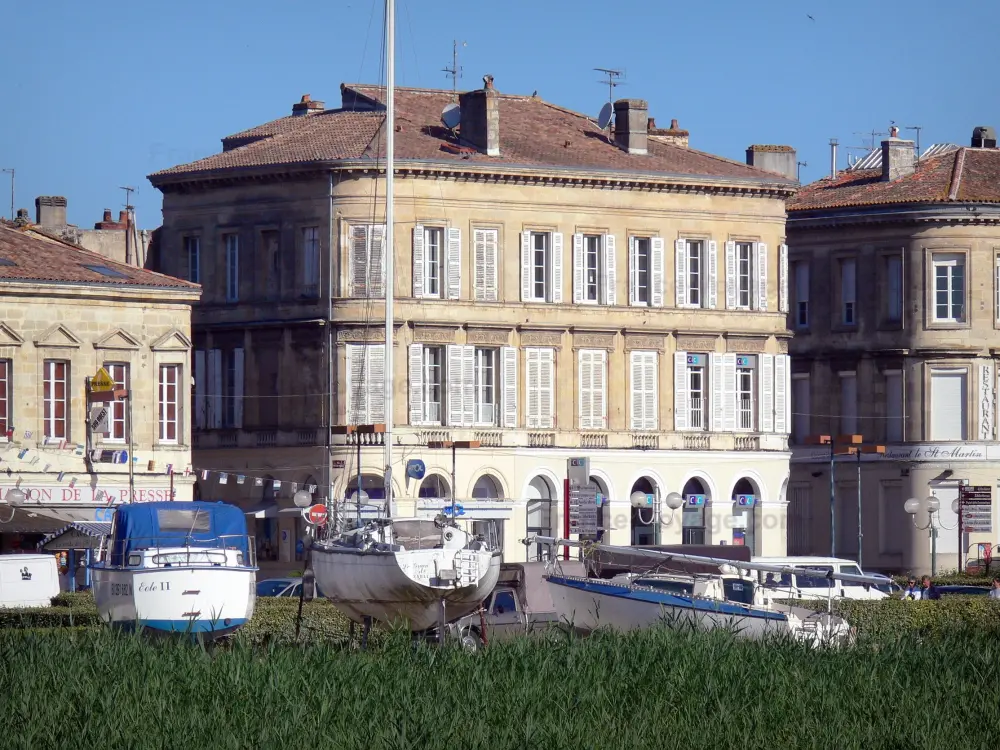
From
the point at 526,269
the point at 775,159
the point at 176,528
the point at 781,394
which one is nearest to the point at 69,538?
the point at 526,269

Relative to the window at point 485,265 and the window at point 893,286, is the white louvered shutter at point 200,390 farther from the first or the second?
the window at point 893,286

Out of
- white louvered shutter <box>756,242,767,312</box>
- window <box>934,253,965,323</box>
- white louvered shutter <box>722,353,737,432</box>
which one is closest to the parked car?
white louvered shutter <box>722,353,737,432</box>

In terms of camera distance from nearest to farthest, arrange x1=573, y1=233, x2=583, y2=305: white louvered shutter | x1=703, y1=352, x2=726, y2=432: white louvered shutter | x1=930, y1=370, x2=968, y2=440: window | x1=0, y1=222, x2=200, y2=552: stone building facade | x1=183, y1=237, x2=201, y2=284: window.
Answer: x1=0, y1=222, x2=200, y2=552: stone building facade
x1=573, y1=233, x2=583, y2=305: white louvered shutter
x1=183, y1=237, x2=201, y2=284: window
x1=703, y1=352, x2=726, y2=432: white louvered shutter
x1=930, y1=370, x2=968, y2=440: window

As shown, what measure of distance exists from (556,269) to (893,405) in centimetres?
1364

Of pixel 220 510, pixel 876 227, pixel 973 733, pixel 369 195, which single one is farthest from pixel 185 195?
pixel 973 733

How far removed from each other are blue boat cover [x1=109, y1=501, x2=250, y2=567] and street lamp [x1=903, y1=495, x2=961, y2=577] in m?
29.5

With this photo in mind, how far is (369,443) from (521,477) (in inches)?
191

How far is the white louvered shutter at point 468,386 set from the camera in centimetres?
6556

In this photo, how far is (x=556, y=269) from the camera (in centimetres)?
6712

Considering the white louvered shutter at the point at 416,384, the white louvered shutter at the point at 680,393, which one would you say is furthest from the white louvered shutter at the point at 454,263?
the white louvered shutter at the point at 680,393

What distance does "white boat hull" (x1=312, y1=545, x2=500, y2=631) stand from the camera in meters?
36.7

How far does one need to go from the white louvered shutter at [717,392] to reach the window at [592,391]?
12.1ft

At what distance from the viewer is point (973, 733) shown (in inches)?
923

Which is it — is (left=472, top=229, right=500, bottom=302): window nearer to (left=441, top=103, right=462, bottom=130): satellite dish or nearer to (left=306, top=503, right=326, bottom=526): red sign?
(left=441, top=103, right=462, bottom=130): satellite dish
